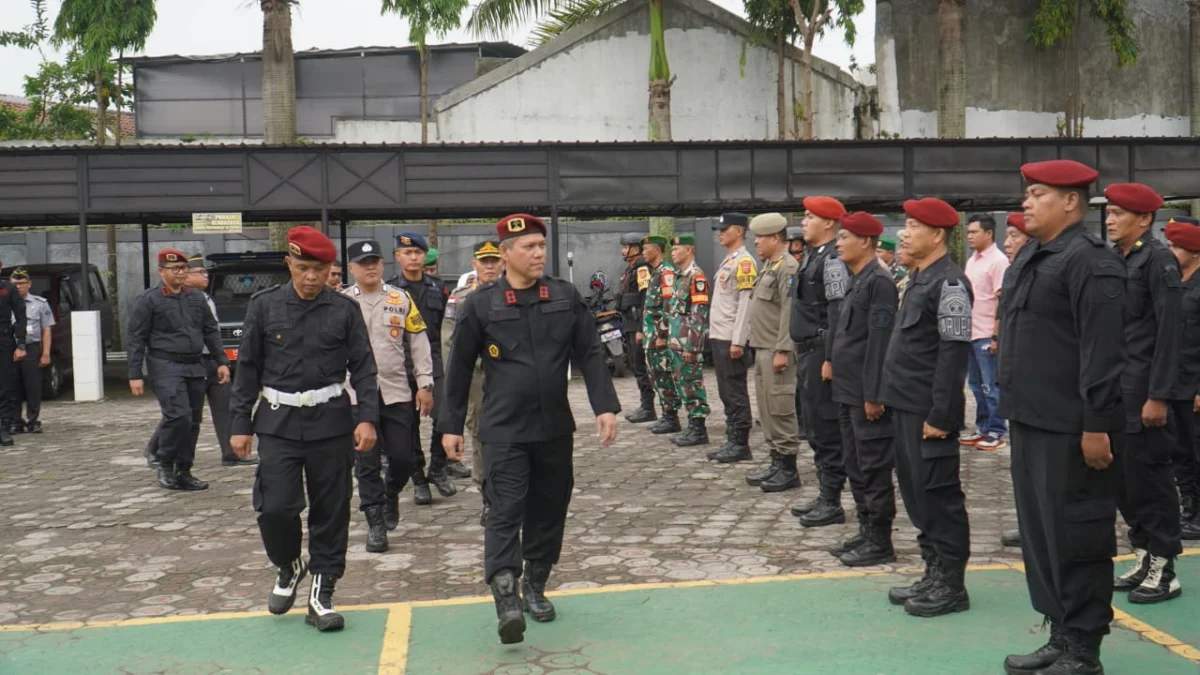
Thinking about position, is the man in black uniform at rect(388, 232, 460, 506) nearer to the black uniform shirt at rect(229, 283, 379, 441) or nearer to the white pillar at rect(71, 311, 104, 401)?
the black uniform shirt at rect(229, 283, 379, 441)

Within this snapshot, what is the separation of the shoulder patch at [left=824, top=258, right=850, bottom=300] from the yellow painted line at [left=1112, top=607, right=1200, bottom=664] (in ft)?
8.68

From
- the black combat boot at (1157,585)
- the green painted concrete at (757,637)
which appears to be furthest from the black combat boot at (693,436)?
the black combat boot at (1157,585)

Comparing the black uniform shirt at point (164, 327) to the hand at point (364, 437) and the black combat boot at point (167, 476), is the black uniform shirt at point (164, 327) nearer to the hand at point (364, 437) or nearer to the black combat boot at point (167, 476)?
the black combat boot at point (167, 476)

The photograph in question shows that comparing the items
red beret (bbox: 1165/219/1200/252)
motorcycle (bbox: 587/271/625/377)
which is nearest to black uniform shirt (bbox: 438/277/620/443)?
red beret (bbox: 1165/219/1200/252)

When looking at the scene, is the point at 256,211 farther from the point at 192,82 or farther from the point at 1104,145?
the point at 192,82

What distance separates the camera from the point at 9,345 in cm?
1291

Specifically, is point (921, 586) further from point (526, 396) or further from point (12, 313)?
point (12, 313)

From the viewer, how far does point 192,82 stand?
3525 cm

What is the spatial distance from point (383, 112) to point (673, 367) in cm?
2566

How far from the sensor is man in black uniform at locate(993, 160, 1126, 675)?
4.38m

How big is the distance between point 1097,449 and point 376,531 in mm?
4375

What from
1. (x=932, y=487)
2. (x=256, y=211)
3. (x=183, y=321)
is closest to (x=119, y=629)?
(x=932, y=487)

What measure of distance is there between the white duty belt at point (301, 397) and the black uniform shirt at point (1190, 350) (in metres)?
4.56

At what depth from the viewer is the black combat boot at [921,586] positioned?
A: 5543 millimetres
